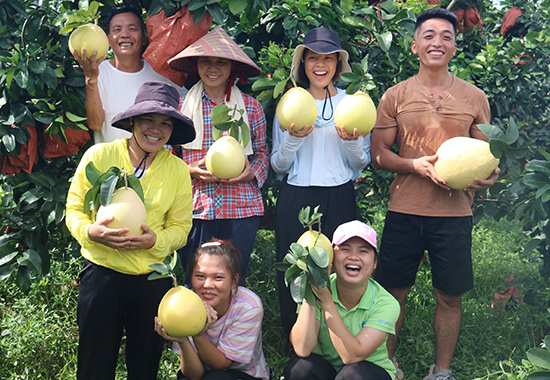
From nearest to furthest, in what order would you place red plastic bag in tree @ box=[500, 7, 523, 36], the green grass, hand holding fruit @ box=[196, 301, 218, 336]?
1. hand holding fruit @ box=[196, 301, 218, 336]
2. the green grass
3. red plastic bag in tree @ box=[500, 7, 523, 36]

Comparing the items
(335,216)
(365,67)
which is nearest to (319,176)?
(335,216)

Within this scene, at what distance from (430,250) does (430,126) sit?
0.69m

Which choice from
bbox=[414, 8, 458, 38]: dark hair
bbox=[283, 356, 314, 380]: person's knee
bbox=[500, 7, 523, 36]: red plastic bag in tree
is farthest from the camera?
bbox=[500, 7, 523, 36]: red plastic bag in tree

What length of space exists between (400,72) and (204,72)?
4.52 ft

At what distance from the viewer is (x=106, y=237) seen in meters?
2.41

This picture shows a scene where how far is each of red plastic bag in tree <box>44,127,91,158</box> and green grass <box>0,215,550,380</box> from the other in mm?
1270

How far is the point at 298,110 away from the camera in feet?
9.51

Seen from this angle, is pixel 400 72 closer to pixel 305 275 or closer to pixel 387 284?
pixel 387 284

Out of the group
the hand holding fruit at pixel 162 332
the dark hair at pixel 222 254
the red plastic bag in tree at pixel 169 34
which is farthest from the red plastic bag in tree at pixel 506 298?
the red plastic bag in tree at pixel 169 34

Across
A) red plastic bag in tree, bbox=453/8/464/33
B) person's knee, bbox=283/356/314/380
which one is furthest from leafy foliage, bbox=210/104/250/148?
red plastic bag in tree, bbox=453/8/464/33

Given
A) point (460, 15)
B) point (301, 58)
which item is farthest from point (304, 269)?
point (460, 15)

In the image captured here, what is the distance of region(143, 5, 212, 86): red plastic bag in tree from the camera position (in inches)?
124

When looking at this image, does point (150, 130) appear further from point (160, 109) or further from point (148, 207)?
point (148, 207)

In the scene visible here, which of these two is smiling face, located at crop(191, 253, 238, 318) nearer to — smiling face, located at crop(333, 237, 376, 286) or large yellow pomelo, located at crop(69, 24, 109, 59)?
smiling face, located at crop(333, 237, 376, 286)
